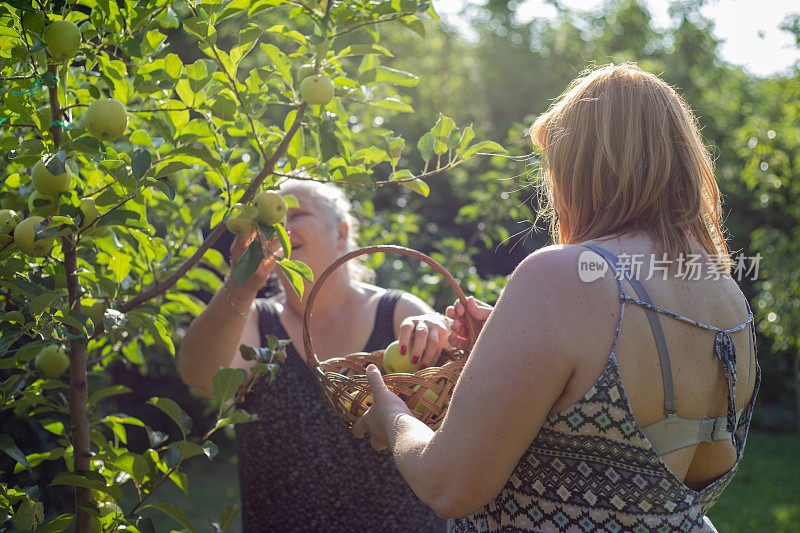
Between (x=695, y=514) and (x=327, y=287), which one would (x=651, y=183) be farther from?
(x=327, y=287)

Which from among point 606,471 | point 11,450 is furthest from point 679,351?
point 11,450

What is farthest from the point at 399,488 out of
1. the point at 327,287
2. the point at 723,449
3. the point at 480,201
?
the point at 480,201

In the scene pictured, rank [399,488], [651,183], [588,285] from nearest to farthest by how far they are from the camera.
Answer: [588,285] → [651,183] → [399,488]

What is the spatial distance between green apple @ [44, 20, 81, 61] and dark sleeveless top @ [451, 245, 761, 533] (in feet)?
3.22

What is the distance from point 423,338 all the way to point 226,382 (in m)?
0.47

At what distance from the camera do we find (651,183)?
116 centimetres

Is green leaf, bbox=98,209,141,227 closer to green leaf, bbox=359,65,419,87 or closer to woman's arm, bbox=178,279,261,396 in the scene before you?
woman's arm, bbox=178,279,261,396

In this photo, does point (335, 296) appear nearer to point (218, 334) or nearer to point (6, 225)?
point (218, 334)

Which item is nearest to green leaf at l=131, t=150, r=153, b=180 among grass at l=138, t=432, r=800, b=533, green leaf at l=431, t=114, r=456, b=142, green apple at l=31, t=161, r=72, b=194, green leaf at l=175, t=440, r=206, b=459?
→ green apple at l=31, t=161, r=72, b=194

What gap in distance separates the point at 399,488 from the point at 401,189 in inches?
175

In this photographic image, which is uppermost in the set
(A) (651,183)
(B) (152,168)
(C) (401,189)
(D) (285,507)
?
(A) (651,183)

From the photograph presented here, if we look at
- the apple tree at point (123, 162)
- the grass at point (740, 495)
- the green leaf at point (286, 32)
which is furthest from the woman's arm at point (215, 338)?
the grass at point (740, 495)

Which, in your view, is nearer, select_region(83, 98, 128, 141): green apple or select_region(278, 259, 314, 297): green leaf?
select_region(83, 98, 128, 141): green apple

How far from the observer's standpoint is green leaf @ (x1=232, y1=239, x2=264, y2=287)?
1306 mm
